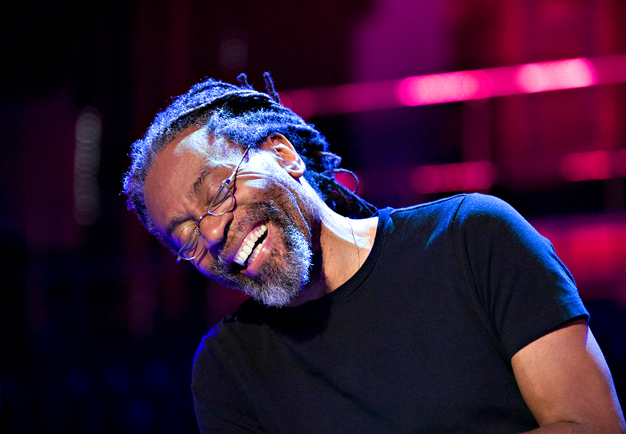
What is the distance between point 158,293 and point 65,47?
96.9 inches

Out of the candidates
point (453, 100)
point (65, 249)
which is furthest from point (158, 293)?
point (453, 100)

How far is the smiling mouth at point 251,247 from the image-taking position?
144 centimetres

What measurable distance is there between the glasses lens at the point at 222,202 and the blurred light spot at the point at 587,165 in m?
3.44

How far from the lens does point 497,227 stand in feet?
4.18

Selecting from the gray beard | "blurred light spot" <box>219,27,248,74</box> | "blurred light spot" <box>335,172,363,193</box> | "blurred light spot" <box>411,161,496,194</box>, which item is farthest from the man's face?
"blurred light spot" <box>219,27,248,74</box>

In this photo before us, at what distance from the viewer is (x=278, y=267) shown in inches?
54.2

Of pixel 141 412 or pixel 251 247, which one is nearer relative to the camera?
pixel 251 247

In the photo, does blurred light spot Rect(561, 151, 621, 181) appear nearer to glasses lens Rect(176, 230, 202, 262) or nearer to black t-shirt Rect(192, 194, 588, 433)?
black t-shirt Rect(192, 194, 588, 433)

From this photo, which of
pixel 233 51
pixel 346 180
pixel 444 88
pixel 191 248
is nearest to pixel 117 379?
pixel 346 180

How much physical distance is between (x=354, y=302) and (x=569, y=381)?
538mm

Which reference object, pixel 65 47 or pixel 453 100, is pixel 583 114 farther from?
pixel 65 47

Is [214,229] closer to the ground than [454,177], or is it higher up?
higher up

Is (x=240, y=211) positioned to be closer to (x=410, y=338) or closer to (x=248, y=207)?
(x=248, y=207)

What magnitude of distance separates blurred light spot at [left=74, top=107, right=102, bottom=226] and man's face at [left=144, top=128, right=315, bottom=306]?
3718 mm
